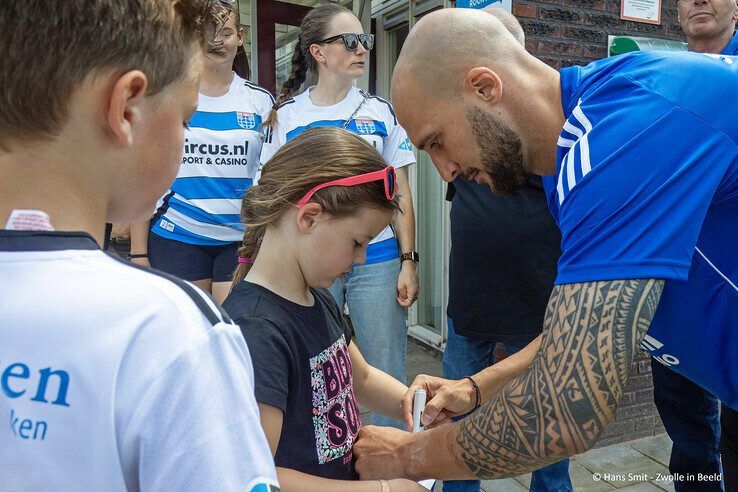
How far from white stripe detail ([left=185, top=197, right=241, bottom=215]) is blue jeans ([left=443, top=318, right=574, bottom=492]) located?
1170 mm

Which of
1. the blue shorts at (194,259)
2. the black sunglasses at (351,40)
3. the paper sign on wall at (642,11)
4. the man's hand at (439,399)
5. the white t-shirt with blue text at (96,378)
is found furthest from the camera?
the paper sign on wall at (642,11)

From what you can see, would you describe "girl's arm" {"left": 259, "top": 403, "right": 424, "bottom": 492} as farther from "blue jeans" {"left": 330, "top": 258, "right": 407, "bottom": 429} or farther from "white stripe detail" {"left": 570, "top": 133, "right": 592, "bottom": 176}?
"blue jeans" {"left": 330, "top": 258, "right": 407, "bottom": 429}

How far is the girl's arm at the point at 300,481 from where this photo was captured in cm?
133

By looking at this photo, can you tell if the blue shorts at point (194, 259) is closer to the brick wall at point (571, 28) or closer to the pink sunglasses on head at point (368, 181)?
the pink sunglasses on head at point (368, 181)

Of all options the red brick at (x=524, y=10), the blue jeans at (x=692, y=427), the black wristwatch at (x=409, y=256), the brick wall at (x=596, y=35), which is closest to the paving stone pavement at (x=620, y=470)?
the brick wall at (x=596, y=35)

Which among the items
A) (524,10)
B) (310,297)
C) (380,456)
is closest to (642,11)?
(524,10)

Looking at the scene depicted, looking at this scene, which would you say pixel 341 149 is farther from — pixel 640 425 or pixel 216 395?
pixel 640 425

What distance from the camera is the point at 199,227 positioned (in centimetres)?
276

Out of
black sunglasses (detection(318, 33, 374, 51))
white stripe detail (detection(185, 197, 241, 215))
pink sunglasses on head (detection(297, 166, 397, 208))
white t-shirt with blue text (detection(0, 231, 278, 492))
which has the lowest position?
white stripe detail (detection(185, 197, 241, 215))

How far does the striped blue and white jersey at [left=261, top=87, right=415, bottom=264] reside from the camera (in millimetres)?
2854

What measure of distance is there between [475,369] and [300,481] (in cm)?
162

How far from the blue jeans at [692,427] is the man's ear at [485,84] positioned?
6.57ft

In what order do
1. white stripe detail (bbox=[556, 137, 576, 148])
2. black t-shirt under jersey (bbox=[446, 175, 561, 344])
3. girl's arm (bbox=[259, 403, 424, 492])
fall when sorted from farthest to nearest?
black t-shirt under jersey (bbox=[446, 175, 561, 344]) → white stripe detail (bbox=[556, 137, 576, 148]) → girl's arm (bbox=[259, 403, 424, 492])

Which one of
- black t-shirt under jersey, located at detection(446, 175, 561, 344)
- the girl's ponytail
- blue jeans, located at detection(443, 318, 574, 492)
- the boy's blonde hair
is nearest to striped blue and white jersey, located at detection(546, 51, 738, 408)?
the boy's blonde hair
